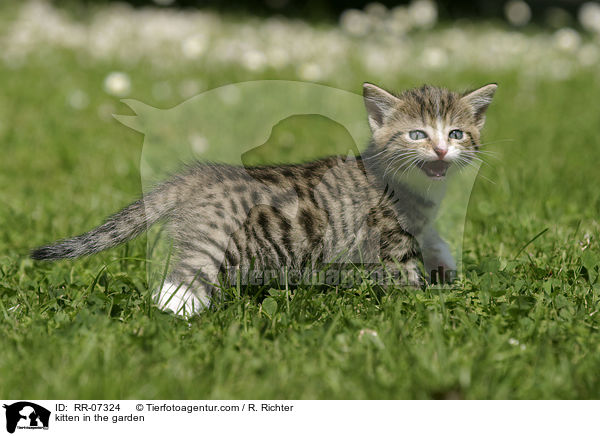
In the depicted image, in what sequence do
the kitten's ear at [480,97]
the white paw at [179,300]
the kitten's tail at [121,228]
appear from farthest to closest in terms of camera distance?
the kitten's ear at [480,97] → the kitten's tail at [121,228] → the white paw at [179,300]

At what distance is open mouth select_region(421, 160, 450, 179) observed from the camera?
126 inches

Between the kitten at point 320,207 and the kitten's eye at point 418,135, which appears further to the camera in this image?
the kitten's eye at point 418,135

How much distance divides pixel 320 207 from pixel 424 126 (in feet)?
2.26

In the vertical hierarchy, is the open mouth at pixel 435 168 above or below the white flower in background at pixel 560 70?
below

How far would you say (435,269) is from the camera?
3512 millimetres

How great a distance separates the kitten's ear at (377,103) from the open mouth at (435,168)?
36 cm

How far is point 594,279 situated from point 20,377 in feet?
9.07

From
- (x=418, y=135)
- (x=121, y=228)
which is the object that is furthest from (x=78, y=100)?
(x=418, y=135)
